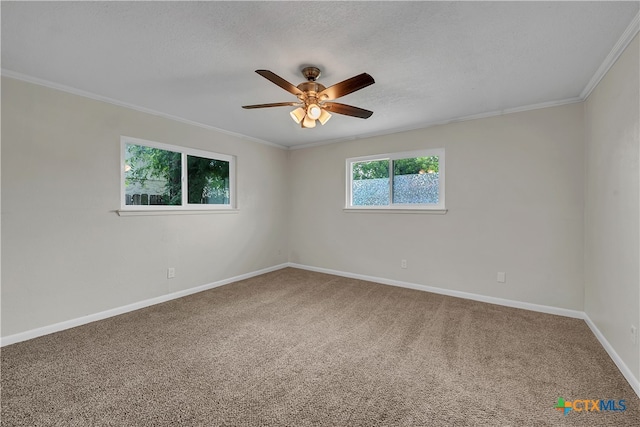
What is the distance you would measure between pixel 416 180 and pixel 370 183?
2.42ft

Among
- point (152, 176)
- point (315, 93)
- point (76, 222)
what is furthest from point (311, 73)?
point (76, 222)

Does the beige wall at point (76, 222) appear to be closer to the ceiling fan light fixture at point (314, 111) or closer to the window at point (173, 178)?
the window at point (173, 178)

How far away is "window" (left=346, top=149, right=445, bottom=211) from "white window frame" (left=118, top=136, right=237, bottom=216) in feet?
6.17

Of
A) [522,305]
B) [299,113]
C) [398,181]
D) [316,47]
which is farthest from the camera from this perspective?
[398,181]

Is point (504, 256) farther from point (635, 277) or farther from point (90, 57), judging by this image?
point (90, 57)

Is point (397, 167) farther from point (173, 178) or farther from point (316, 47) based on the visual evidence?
point (173, 178)

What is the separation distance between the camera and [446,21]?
5.37ft

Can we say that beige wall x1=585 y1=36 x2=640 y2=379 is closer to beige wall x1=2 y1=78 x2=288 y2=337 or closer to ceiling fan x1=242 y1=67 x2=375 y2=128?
ceiling fan x1=242 y1=67 x2=375 y2=128

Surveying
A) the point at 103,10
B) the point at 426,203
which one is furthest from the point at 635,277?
the point at 103,10

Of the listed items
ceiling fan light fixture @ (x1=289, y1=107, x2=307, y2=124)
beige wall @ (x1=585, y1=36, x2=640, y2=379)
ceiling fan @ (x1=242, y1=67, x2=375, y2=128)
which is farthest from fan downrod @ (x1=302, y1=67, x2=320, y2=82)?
beige wall @ (x1=585, y1=36, x2=640, y2=379)

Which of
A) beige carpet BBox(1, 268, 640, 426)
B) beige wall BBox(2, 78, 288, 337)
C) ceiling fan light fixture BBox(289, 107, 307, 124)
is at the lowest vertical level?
beige carpet BBox(1, 268, 640, 426)

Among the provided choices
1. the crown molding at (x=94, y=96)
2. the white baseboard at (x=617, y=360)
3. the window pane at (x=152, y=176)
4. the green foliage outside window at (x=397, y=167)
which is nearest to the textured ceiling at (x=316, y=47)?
the crown molding at (x=94, y=96)

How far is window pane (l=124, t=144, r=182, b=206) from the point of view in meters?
3.12

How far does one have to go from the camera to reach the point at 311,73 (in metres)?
2.16
